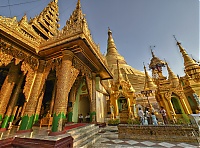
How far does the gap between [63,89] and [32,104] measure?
2.12m

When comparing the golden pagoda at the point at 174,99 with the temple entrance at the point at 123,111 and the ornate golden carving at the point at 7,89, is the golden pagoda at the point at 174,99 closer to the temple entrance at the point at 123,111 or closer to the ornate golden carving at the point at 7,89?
the temple entrance at the point at 123,111

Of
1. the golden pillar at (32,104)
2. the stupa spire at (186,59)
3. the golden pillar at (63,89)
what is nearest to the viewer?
the golden pillar at (63,89)

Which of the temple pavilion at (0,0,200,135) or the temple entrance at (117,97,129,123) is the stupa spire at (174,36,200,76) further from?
the temple entrance at (117,97,129,123)

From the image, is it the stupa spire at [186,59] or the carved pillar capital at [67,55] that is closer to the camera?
the carved pillar capital at [67,55]

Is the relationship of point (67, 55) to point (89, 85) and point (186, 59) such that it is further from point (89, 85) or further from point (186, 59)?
point (186, 59)

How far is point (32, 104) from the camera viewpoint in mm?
5031

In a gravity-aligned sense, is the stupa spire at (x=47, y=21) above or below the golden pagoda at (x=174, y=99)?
above

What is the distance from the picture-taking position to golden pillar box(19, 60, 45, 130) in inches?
185

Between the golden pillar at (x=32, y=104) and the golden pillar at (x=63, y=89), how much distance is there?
1.38 m

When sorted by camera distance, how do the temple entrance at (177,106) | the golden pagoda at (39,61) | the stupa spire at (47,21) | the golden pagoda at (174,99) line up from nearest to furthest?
the golden pagoda at (39,61)
the golden pagoda at (174,99)
the temple entrance at (177,106)
the stupa spire at (47,21)

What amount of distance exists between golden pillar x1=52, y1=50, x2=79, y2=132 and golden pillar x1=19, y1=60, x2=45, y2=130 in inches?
54.3

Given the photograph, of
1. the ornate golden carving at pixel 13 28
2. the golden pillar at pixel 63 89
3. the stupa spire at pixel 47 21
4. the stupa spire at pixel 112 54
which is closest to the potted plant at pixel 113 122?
the golden pillar at pixel 63 89

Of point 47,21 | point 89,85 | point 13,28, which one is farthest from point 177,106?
point 47,21

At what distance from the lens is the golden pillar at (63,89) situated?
13.4 feet
